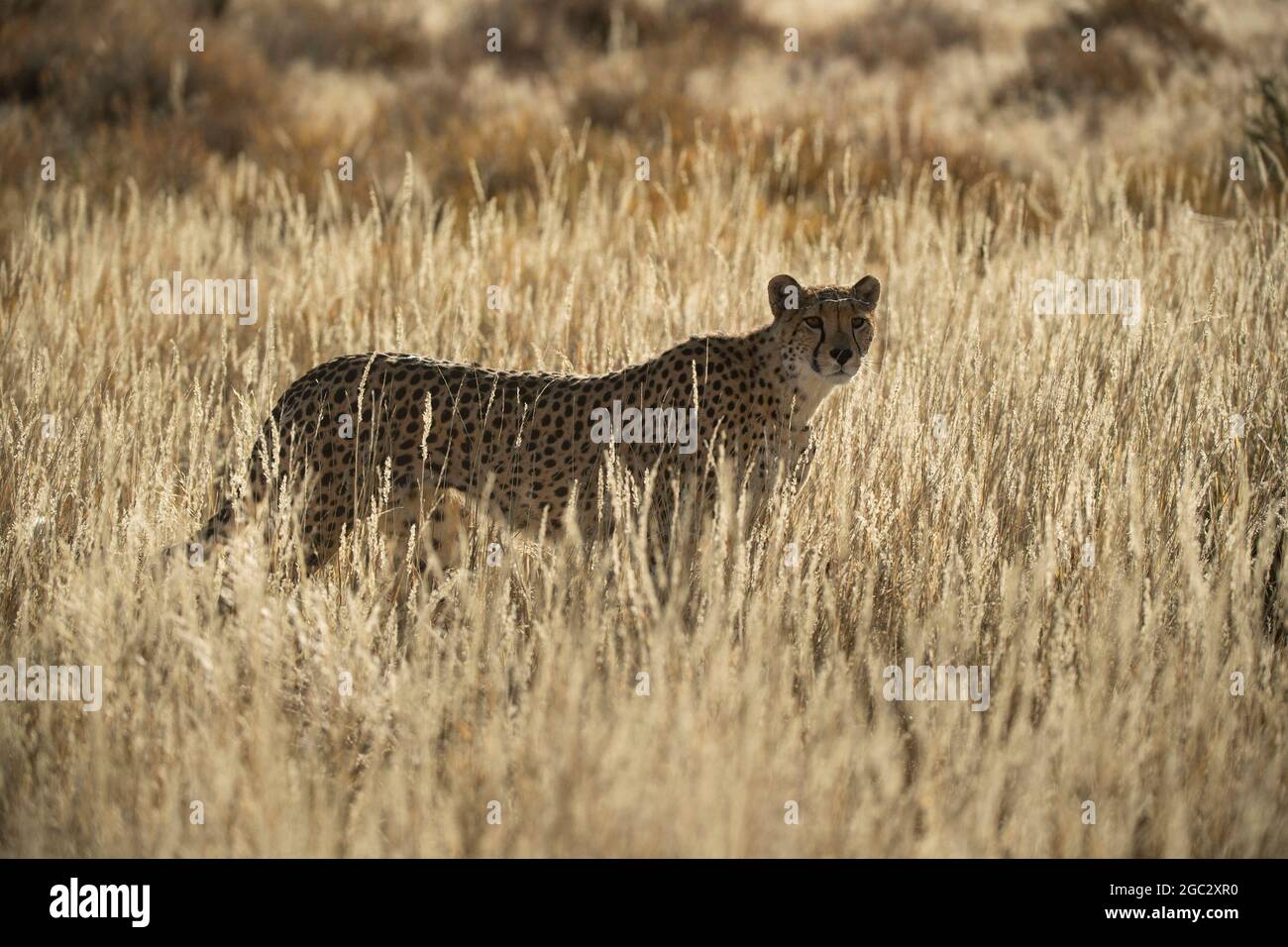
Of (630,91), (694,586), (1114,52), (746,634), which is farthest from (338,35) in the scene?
(746,634)

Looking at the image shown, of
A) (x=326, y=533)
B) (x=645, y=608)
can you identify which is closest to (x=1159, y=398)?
(x=645, y=608)

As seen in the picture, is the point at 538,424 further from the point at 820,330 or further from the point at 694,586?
the point at 820,330

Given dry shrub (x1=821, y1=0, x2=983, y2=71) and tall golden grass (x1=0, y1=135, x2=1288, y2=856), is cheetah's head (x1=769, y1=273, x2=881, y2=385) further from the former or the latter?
dry shrub (x1=821, y1=0, x2=983, y2=71)

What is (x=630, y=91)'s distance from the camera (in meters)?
11.5

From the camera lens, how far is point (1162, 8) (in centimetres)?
1473

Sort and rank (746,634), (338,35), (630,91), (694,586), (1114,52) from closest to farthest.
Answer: (746,634) < (694,586) < (630,91) < (1114,52) < (338,35)

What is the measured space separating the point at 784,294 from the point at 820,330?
185mm

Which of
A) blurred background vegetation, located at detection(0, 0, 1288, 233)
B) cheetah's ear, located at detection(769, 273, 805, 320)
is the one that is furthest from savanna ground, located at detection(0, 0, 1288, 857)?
blurred background vegetation, located at detection(0, 0, 1288, 233)

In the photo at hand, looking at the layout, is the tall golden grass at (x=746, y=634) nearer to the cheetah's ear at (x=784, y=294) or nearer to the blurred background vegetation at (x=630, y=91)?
the cheetah's ear at (x=784, y=294)

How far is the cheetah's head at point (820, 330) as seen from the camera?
3744 mm

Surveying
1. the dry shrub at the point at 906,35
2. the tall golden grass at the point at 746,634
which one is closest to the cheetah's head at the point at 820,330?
the tall golden grass at the point at 746,634

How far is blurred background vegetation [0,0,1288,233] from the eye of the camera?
893cm

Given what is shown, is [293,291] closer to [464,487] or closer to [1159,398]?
[464,487]
